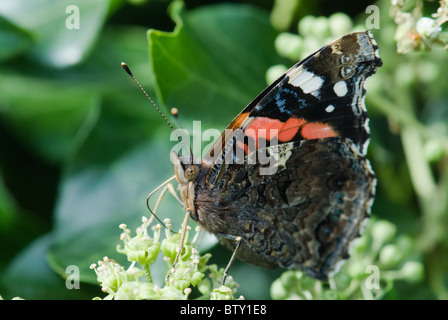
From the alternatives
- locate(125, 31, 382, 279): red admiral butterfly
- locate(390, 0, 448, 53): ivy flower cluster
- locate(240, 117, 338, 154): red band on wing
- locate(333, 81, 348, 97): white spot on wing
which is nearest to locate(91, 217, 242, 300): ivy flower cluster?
locate(125, 31, 382, 279): red admiral butterfly

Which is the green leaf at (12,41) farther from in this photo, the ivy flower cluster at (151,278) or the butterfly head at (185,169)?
the ivy flower cluster at (151,278)

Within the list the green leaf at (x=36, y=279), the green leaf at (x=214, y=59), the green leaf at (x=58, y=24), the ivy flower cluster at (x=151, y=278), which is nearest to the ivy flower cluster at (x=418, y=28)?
the green leaf at (x=214, y=59)

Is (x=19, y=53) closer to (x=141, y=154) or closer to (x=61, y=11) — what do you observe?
(x=61, y=11)

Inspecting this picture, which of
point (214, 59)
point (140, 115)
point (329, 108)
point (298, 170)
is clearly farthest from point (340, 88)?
point (140, 115)

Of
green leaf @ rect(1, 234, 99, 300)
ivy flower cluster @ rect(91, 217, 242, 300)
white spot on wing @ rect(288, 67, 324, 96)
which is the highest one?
white spot on wing @ rect(288, 67, 324, 96)

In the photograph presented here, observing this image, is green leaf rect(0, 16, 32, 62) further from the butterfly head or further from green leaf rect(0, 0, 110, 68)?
the butterfly head

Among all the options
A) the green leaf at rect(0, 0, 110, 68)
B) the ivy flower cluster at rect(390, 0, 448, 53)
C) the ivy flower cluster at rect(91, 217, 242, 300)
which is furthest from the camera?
the green leaf at rect(0, 0, 110, 68)
